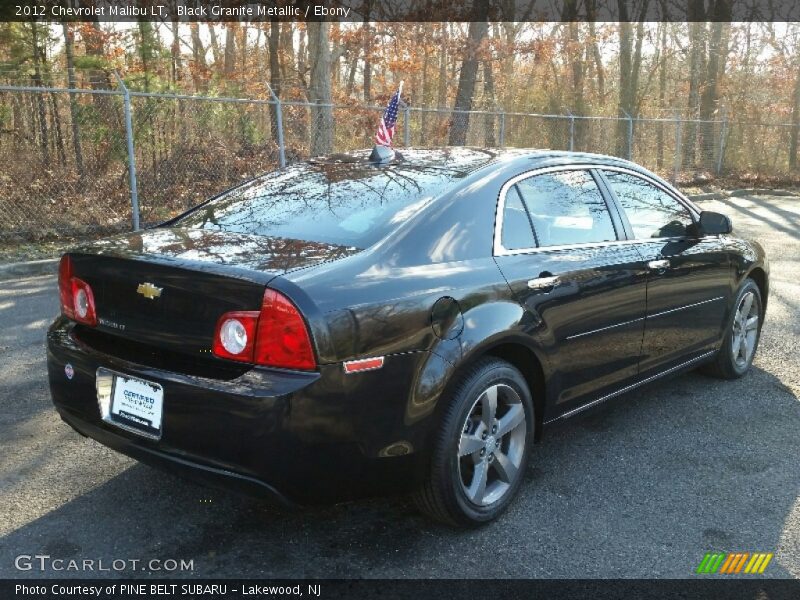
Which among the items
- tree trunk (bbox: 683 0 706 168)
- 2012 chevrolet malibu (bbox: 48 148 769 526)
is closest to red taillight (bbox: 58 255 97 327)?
2012 chevrolet malibu (bbox: 48 148 769 526)

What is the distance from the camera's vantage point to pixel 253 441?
256 centimetres

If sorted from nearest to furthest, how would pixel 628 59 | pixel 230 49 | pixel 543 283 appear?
pixel 543 283 < pixel 628 59 < pixel 230 49

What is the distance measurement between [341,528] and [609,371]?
62.6 inches

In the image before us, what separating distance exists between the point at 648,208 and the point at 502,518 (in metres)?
2.07

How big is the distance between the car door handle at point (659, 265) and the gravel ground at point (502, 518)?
2.72ft

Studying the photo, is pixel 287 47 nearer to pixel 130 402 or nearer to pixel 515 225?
pixel 515 225

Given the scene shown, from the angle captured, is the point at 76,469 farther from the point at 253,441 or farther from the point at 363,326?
the point at 363,326

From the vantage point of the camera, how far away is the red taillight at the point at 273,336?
2.55 metres

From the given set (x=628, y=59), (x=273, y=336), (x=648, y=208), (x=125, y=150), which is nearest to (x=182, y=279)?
(x=273, y=336)

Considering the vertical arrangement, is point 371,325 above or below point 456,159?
below

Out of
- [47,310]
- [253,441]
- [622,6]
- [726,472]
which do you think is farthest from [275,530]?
[622,6]

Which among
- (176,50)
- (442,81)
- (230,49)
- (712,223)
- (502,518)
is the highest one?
(230,49)

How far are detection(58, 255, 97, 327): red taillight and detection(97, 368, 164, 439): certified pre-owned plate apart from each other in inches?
A: 10.9

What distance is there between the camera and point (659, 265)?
163 inches
